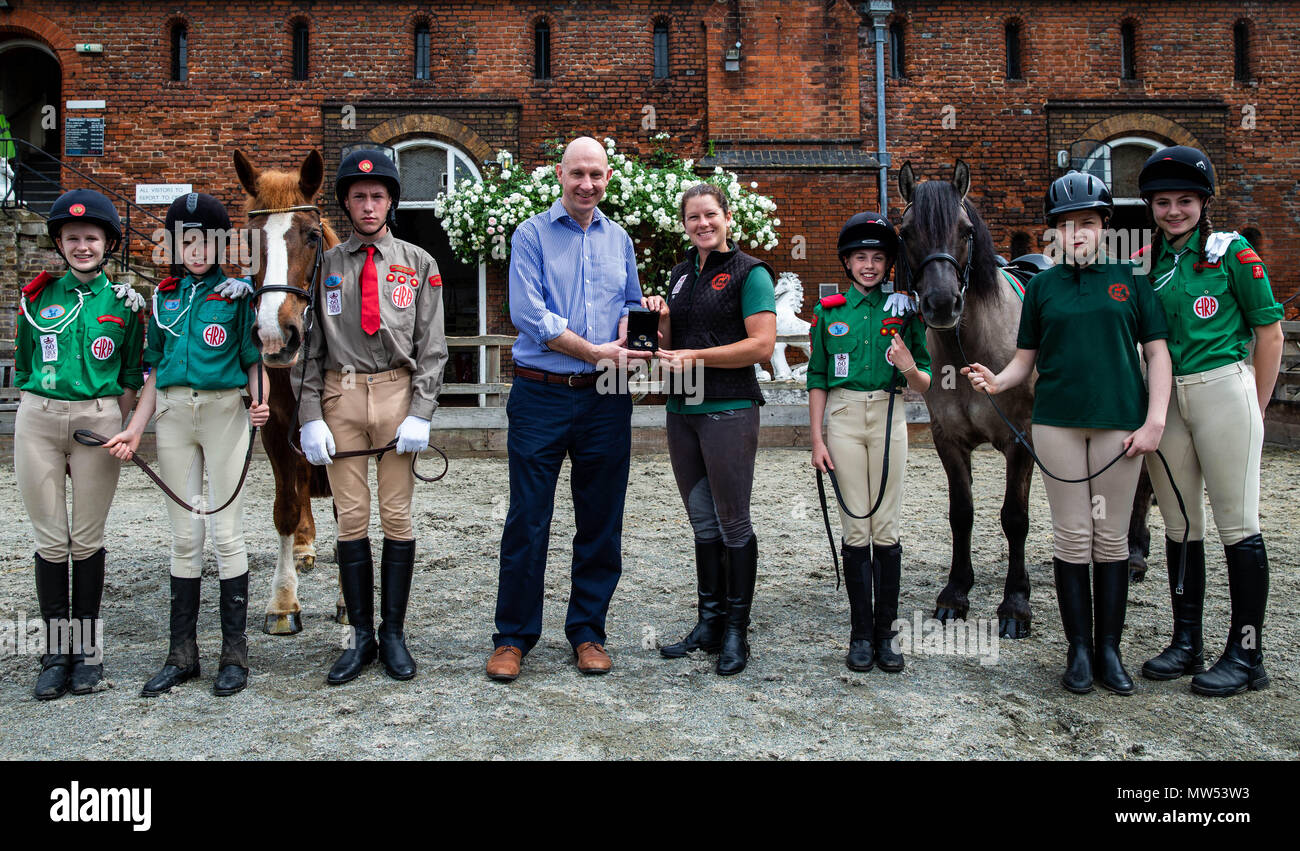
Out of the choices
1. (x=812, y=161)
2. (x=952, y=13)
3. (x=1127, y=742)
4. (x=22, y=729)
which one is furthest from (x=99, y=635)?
(x=952, y=13)

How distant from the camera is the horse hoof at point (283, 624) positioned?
427cm

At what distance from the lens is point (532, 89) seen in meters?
13.5

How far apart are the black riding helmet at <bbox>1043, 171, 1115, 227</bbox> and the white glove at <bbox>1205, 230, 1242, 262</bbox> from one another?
41 centimetres

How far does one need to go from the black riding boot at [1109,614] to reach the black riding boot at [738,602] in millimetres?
1372

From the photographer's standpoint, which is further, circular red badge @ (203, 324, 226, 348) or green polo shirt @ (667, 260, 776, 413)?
green polo shirt @ (667, 260, 776, 413)

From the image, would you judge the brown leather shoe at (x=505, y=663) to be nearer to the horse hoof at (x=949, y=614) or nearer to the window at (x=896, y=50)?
the horse hoof at (x=949, y=614)

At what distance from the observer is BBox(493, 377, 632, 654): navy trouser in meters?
3.60

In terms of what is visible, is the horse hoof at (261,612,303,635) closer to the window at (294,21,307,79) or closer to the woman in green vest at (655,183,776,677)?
the woman in green vest at (655,183,776,677)

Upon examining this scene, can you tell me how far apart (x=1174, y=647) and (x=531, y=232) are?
3200 millimetres

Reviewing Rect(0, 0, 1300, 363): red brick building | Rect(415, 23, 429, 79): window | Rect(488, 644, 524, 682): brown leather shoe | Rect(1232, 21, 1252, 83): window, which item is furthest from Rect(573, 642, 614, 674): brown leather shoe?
Rect(1232, 21, 1252, 83): window

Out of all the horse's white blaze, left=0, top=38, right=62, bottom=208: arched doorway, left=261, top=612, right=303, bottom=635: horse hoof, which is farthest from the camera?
left=0, top=38, right=62, bottom=208: arched doorway

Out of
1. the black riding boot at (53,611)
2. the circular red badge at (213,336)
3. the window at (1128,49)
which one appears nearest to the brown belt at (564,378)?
the circular red badge at (213,336)

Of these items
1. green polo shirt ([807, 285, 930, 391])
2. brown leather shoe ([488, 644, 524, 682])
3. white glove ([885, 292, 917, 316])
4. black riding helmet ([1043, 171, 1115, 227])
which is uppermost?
black riding helmet ([1043, 171, 1115, 227])

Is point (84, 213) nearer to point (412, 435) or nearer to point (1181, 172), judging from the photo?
point (412, 435)
